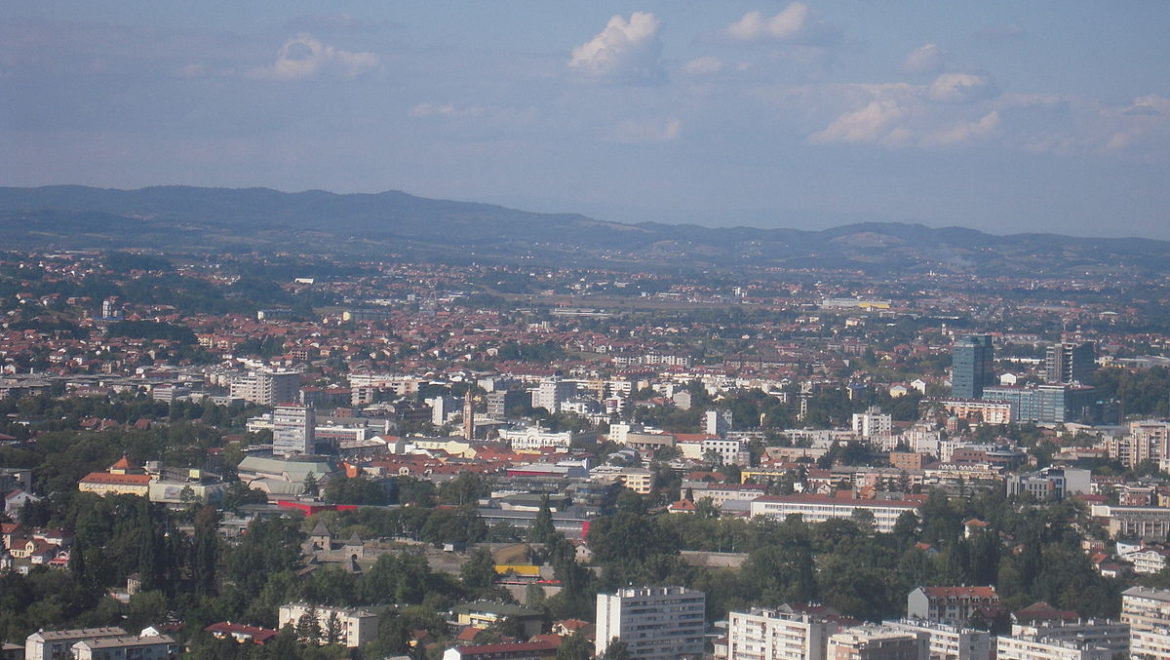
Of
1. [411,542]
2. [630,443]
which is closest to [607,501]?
[411,542]

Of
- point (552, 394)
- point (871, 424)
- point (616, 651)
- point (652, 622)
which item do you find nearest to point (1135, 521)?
point (652, 622)

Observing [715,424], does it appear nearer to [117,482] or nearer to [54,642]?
[117,482]

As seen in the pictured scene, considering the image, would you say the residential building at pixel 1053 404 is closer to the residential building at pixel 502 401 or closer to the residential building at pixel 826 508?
the residential building at pixel 502 401

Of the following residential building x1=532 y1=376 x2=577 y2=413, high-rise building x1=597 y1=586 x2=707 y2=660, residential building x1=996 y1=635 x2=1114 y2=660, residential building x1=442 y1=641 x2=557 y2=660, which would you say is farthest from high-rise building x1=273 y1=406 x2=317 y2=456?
residential building x1=996 y1=635 x2=1114 y2=660

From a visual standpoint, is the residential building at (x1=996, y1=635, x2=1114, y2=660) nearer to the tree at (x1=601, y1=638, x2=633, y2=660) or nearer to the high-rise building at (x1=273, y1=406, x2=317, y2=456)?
the tree at (x1=601, y1=638, x2=633, y2=660)

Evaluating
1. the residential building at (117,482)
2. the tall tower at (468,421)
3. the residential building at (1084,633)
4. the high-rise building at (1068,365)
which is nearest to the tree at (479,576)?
the residential building at (1084,633)

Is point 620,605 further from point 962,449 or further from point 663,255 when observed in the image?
point 663,255
